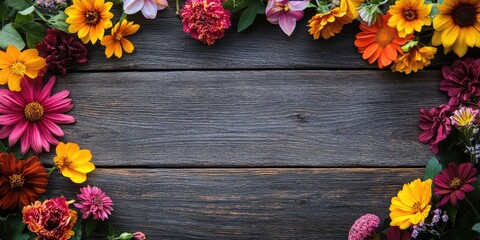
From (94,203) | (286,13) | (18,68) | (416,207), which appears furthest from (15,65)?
(416,207)

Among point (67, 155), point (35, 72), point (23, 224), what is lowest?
point (23, 224)

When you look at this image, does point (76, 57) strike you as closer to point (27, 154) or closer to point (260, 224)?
point (27, 154)

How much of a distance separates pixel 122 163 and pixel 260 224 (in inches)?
12.9

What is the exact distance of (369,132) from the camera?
54.6 inches

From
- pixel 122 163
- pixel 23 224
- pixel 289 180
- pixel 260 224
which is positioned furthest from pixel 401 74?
pixel 23 224

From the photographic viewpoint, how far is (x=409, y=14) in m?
1.32

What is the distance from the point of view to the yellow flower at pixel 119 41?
139 centimetres

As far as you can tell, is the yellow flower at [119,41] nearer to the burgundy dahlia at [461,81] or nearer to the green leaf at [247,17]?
the green leaf at [247,17]

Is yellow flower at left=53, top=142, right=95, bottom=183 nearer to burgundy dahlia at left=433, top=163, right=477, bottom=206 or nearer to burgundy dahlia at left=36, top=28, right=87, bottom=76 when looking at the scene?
burgundy dahlia at left=36, top=28, right=87, bottom=76

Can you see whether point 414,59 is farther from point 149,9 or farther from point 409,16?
point 149,9

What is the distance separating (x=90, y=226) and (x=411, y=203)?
67 cm

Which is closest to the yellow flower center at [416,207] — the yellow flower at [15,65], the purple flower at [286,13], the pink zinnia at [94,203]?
the purple flower at [286,13]

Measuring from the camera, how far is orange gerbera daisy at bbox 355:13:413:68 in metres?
1.35

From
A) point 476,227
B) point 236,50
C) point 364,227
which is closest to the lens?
point 476,227
